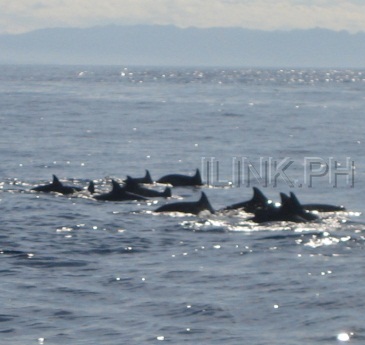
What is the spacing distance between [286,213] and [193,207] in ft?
8.28

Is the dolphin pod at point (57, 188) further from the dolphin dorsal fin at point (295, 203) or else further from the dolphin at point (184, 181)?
the dolphin dorsal fin at point (295, 203)

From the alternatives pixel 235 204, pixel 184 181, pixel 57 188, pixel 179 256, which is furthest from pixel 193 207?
pixel 184 181

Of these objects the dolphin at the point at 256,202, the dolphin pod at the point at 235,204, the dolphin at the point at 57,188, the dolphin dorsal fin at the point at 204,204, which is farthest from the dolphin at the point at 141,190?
the dolphin at the point at 256,202

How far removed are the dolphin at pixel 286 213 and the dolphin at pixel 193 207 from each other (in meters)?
1.61

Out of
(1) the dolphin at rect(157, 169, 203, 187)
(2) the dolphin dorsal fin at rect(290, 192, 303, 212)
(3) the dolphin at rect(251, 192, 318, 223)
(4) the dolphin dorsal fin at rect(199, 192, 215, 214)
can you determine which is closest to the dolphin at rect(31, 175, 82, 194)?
(1) the dolphin at rect(157, 169, 203, 187)

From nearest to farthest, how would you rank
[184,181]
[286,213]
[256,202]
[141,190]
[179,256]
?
[179,256] → [286,213] → [256,202] → [141,190] → [184,181]

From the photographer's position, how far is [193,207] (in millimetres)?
27203

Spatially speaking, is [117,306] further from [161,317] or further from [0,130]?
[0,130]

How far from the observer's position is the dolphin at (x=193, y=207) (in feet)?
88.9

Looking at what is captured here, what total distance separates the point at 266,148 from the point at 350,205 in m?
20.4

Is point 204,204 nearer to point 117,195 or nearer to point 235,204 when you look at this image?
point 235,204

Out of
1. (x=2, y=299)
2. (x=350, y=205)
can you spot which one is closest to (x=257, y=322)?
(x=2, y=299)

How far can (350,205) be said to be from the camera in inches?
1185

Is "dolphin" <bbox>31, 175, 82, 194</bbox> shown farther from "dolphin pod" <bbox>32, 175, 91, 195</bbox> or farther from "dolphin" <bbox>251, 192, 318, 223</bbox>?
"dolphin" <bbox>251, 192, 318, 223</bbox>
